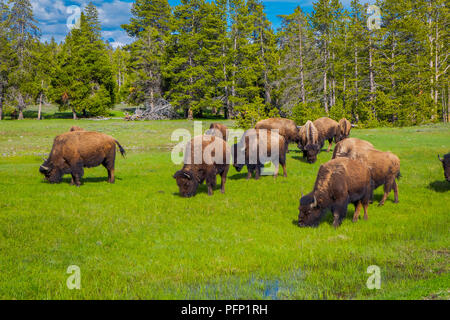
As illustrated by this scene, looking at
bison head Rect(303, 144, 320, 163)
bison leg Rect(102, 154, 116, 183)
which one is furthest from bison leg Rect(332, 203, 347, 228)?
bison head Rect(303, 144, 320, 163)

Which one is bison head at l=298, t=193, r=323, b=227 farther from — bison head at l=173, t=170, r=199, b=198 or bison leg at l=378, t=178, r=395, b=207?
bison head at l=173, t=170, r=199, b=198

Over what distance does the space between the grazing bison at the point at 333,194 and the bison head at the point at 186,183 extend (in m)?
4.67

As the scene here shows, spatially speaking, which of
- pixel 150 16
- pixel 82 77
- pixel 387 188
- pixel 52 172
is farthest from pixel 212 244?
pixel 150 16

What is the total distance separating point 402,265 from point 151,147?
29256 mm

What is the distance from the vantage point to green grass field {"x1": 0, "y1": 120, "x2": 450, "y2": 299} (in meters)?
6.24

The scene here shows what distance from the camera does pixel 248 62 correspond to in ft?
201

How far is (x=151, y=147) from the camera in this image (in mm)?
34250

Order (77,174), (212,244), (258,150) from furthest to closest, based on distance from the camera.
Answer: (258,150) → (77,174) → (212,244)

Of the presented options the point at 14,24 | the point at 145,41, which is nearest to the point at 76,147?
the point at 145,41

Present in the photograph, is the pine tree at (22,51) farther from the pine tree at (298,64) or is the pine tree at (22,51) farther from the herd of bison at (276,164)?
the herd of bison at (276,164)

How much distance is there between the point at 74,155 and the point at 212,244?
9.27 metres

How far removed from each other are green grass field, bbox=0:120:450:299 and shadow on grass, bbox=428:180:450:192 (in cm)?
4

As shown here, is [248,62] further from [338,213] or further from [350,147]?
[338,213]

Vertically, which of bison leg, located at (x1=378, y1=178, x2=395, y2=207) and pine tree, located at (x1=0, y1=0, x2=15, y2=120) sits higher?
pine tree, located at (x1=0, y1=0, x2=15, y2=120)
